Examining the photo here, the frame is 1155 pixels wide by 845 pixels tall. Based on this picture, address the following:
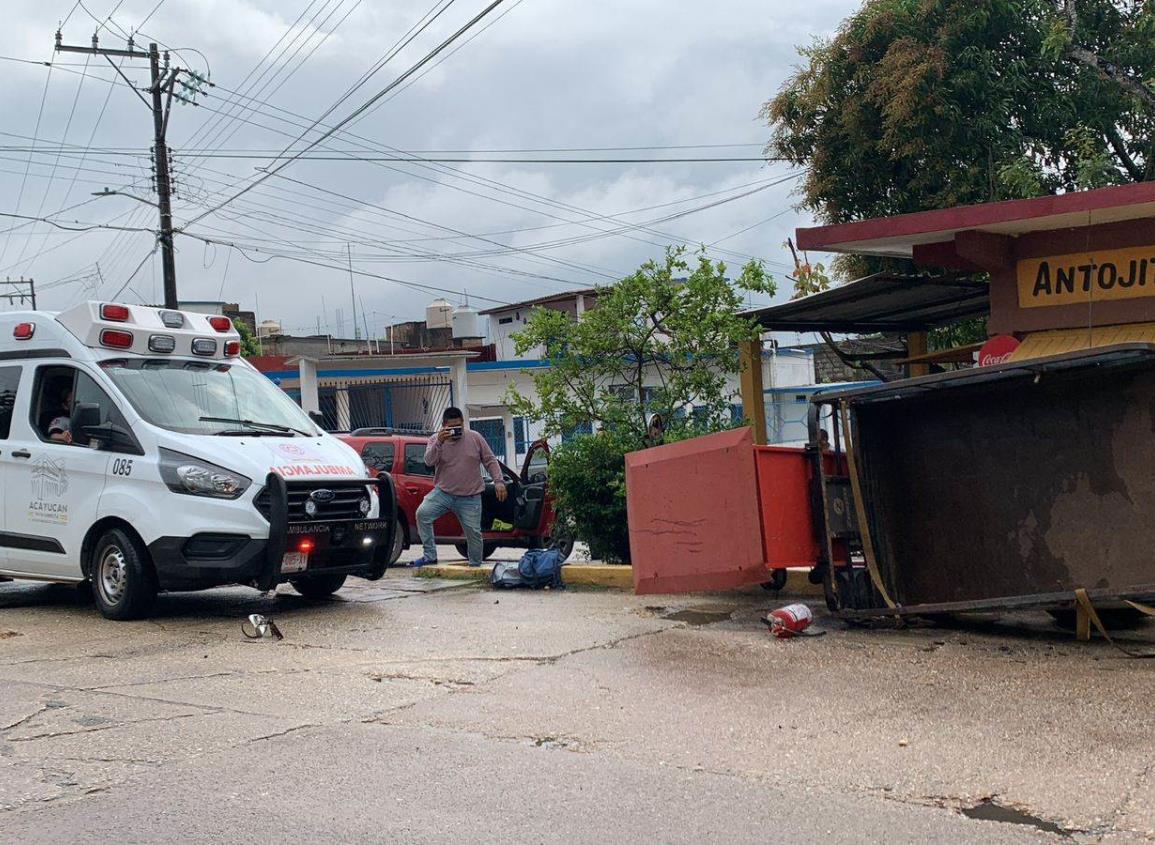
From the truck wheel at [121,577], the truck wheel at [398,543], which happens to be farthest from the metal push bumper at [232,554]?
the truck wheel at [398,543]

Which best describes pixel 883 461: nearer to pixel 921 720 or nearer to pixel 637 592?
pixel 637 592

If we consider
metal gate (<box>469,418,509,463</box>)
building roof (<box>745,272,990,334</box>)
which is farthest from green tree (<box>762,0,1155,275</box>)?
metal gate (<box>469,418,509,463</box>)

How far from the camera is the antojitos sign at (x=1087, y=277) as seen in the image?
359 inches

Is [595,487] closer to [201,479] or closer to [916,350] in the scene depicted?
[201,479]

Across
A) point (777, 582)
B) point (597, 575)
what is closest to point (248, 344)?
point (597, 575)

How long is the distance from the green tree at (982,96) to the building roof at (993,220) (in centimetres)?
395

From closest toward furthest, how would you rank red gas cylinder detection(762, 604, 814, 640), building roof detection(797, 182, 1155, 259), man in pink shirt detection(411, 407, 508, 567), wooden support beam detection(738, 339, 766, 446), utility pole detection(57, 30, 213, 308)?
red gas cylinder detection(762, 604, 814, 640) < building roof detection(797, 182, 1155, 259) < man in pink shirt detection(411, 407, 508, 567) < wooden support beam detection(738, 339, 766, 446) < utility pole detection(57, 30, 213, 308)

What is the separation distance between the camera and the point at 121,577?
923 centimetres

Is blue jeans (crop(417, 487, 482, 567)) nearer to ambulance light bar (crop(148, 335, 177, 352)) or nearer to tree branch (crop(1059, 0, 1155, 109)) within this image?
ambulance light bar (crop(148, 335, 177, 352))

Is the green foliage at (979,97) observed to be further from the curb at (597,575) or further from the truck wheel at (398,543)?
the truck wheel at (398,543)

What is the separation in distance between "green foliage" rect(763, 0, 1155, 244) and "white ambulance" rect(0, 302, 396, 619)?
24.2 ft

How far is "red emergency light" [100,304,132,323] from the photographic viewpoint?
9688mm

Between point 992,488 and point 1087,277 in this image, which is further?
point 1087,277

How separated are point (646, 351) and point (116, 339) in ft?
14.8
